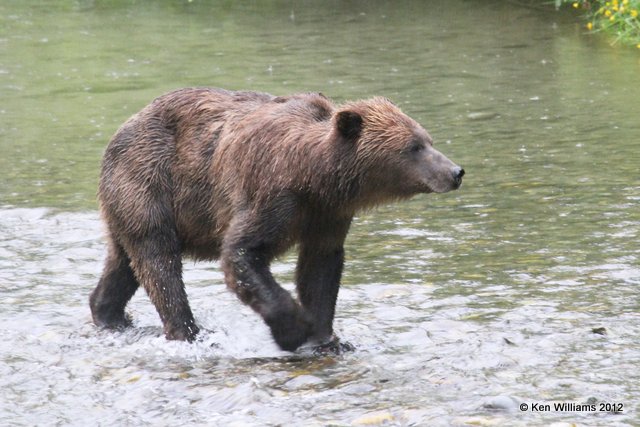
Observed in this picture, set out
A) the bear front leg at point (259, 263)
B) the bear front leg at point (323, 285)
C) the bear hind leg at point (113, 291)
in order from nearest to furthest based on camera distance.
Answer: the bear front leg at point (259, 263)
the bear front leg at point (323, 285)
the bear hind leg at point (113, 291)

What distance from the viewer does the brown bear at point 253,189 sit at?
6996 millimetres

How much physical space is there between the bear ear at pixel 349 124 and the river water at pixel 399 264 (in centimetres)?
131

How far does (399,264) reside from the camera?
9.26m

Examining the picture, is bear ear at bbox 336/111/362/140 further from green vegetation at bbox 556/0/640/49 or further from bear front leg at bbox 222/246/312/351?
green vegetation at bbox 556/0/640/49

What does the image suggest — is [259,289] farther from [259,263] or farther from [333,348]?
[333,348]

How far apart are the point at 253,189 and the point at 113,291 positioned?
1.40 m

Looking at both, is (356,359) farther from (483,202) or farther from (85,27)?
(85,27)

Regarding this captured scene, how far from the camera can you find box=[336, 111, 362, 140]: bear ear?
693cm

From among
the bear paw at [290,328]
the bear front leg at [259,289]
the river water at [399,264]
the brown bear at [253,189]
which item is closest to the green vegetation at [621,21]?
the river water at [399,264]

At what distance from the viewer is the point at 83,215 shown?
1102 centimetres

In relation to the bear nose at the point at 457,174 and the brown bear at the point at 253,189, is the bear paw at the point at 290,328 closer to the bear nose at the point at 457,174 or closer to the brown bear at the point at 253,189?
the brown bear at the point at 253,189

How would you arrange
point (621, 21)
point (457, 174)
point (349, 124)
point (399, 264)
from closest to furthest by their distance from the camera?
1. point (457, 174)
2. point (349, 124)
3. point (399, 264)
4. point (621, 21)

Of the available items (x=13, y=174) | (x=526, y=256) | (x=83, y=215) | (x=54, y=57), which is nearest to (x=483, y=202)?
(x=526, y=256)

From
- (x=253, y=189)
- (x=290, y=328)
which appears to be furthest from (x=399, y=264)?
(x=253, y=189)
